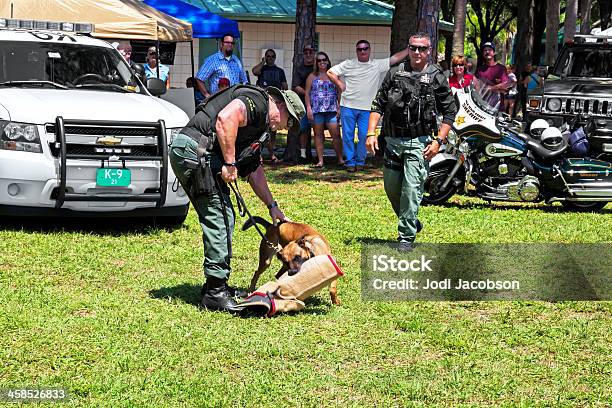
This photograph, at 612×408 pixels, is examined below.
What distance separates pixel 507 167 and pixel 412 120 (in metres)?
3.38

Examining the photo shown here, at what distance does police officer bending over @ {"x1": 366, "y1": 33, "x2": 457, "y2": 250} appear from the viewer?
878 centimetres

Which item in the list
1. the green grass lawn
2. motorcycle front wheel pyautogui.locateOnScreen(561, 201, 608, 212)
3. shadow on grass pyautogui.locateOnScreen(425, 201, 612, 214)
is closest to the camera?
the green grass lawn

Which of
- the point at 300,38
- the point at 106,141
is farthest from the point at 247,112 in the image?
the point at 300,38

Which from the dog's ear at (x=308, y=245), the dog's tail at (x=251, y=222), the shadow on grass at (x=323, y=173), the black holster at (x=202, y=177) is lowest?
the shadow on grass at (x=323, y=173)

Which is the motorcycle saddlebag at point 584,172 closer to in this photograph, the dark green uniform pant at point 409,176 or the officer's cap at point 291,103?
the dark green uniform pant at point 409,176

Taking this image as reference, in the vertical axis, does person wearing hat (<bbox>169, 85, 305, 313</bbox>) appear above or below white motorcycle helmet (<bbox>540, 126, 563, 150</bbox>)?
above

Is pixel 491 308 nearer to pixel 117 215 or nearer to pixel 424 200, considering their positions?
pixel 117 215

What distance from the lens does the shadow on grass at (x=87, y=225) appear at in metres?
9.71

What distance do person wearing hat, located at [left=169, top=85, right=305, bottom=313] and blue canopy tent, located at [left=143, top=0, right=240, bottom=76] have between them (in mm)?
13284

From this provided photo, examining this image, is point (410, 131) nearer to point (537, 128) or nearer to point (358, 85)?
point (537, 128)

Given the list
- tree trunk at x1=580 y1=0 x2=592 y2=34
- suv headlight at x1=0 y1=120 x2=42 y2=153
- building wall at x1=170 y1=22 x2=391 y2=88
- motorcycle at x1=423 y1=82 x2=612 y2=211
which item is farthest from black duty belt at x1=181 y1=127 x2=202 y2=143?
tree trunk at x1=580 y1=0 x2=592 y2=34

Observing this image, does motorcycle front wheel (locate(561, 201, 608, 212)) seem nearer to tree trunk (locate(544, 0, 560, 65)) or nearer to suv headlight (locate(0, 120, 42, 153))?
suv headlight (locate(0, 120, 42, 153))

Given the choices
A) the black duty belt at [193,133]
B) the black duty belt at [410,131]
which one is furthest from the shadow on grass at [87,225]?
the black duty belt at [193,133]

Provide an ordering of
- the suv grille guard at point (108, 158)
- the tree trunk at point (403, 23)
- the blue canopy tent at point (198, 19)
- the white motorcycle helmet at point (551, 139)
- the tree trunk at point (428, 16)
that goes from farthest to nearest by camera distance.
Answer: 1. the blue canopy tent at point (198, 19)
2. the tree trunk at point (403, 23)
3. the tree trunk at point (428, 16)
4. the white motorcycle helmet at point (551, 139)
5. the suv grille guard at point (108, 158)
